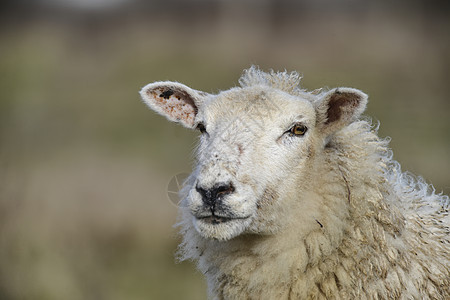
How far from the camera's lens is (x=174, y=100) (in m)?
4.50

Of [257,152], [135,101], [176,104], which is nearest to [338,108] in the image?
[257,152]

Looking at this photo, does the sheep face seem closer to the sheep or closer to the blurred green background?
the sheep

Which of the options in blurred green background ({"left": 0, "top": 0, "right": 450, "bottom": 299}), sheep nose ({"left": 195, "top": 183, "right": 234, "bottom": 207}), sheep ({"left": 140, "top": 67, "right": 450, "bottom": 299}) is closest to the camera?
sheep nose ({"left": 195, "top": 183, "right": 234, "bottom": 207})

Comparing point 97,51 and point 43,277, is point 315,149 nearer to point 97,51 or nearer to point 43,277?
point 43,277

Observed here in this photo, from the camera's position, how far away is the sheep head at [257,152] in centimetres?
337

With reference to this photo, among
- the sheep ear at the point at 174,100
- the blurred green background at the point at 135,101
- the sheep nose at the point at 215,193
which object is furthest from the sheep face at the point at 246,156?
the blurred green background at the point at 135,101

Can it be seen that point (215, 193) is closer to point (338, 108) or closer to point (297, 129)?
point (297, 129)

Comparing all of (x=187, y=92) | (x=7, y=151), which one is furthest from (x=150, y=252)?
(x=187, y=92)

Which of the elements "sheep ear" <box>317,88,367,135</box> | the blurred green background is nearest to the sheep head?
"sheep ear" <box>317,88,367,135</box>

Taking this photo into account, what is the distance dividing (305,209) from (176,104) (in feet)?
4.54

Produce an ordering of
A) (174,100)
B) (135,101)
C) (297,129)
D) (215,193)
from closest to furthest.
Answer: (215,193) < (297,129) < (174,100) < (135,101)

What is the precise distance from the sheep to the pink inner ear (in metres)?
0.40

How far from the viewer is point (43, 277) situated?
692 cm

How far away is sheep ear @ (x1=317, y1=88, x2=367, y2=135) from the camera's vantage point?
12.4ft
